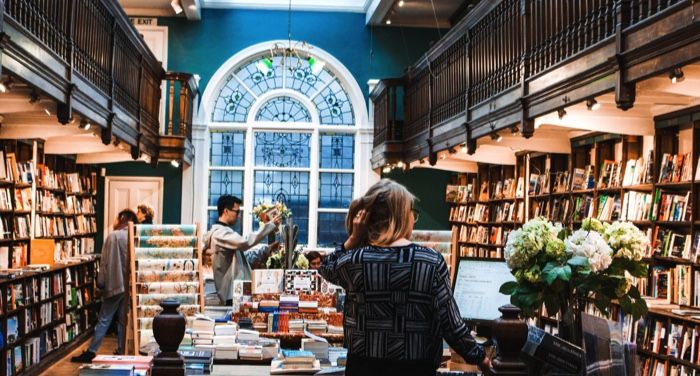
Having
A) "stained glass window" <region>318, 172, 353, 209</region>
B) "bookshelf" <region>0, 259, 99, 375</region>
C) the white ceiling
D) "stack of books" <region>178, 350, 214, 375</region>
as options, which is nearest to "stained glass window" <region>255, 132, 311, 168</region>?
"stained glass window" <region>318, 172, 353, 209</region>

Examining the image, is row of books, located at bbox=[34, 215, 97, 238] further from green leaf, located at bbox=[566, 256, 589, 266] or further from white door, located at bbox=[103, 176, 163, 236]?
green leaf, located at bbox=[566, 256, 589, 266]

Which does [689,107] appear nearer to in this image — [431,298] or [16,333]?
[431,298]

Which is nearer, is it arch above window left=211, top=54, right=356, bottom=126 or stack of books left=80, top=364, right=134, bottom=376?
stack of books left=80, top=364, right=134, bottom=376

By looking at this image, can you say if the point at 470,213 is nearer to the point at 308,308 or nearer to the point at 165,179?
the point at 165,179

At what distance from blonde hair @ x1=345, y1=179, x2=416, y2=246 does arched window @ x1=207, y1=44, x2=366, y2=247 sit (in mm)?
12493

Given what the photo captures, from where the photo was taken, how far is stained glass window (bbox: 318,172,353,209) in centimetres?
1584

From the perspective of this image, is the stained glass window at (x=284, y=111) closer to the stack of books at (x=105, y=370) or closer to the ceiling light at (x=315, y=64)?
the ceiling light at (x=315, y=64)

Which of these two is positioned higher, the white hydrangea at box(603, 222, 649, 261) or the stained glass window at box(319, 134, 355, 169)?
the stained glass window at box(319, 134, 355, 169)

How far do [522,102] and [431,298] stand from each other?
458 cm

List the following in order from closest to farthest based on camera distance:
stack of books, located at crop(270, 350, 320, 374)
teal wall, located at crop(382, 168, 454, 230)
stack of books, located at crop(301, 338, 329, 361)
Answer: stack of books, located at crop(270, 350, 320, 374) → stack of books, located at crop(301, 338, 329, 361) → teal wall, located at crop(382, 168, 454, 230)

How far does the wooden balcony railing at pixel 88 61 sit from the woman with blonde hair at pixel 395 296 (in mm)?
3023

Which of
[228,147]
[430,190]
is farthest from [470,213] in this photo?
[228,147]

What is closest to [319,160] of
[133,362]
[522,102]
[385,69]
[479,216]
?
[385,69]

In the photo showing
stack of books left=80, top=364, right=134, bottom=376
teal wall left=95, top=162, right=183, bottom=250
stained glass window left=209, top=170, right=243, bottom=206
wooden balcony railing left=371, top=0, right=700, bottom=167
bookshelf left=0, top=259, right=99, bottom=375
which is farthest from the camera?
stained glass window left=209, top=170, right=243, bottom=206
